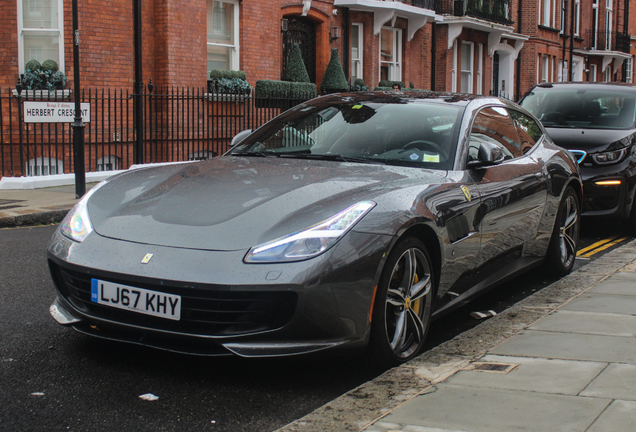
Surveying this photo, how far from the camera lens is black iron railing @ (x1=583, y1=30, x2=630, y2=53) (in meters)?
42.3

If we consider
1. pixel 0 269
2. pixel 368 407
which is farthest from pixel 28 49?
pixel 368 407

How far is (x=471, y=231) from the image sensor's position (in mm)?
4379

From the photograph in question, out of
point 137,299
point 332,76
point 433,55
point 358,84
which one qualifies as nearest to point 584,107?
point 137,299

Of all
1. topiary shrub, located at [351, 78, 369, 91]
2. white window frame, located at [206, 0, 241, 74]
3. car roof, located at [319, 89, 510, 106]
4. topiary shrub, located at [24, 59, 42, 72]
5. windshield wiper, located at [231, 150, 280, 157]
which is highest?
white window frame, located at [206, 0, 241, 74]

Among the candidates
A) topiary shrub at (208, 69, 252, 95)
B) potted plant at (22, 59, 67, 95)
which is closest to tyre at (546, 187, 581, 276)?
potted plant at (22, 59, 67, 95)

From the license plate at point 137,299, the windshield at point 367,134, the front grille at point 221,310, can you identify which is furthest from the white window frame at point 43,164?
the front grille at point 221,310

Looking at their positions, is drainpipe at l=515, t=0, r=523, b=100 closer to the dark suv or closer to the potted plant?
the potted plant

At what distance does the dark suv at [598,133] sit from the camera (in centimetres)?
806

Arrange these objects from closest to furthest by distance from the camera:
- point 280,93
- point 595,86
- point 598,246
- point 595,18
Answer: point 598,246
point 595,86
point 280,93
point 595,18

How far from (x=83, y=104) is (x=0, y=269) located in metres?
7.80

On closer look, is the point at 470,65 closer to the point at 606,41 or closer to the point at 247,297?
the point at 606,41

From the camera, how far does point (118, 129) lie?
1536 centimetres

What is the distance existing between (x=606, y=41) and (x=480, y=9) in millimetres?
18992

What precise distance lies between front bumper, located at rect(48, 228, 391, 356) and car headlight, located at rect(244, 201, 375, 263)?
0.03 metres
